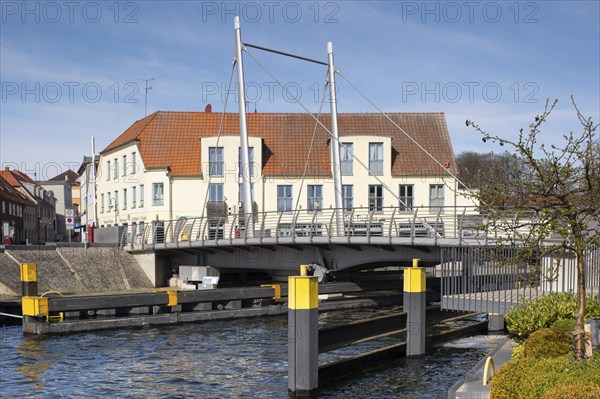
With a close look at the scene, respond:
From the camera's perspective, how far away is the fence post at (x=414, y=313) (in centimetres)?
1989

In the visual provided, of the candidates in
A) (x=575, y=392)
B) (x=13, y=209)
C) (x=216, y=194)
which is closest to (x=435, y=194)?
(x=216, y=194)

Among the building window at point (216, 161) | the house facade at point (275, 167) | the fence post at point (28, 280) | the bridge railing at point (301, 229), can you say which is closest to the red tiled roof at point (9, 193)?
the house facade at point (275, 167)

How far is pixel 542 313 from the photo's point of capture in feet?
51.4

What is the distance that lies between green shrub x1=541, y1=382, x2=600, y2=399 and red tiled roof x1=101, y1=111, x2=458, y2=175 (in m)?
46.3

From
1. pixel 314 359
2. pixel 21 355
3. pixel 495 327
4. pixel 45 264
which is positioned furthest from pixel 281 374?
pixel 45 264

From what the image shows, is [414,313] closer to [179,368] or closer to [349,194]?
[179,368]

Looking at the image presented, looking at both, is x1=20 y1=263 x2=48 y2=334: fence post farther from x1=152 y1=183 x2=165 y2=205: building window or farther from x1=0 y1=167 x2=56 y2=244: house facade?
x1=0 y1=167 x2=56 y2=244: house facade

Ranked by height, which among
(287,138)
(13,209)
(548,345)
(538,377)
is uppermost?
(287,138)

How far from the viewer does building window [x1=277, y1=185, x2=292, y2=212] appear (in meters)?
54.0

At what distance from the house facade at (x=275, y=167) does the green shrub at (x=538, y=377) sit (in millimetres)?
41445

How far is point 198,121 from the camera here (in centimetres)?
5822

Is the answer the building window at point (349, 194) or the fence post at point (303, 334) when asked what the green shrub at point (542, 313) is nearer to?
the fence post at point (303, 334)

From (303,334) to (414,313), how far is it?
5.67 metres

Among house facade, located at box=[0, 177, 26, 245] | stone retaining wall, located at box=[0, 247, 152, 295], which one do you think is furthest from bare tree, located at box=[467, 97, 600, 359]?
house facade, located at box=[0, 177, 26, 245]
